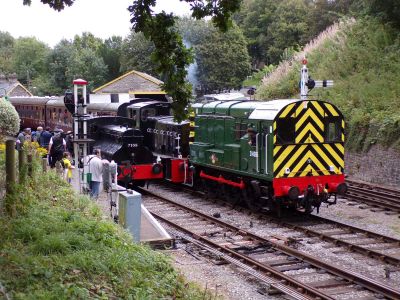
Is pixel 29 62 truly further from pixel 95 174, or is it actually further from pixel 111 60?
pixel 95 174

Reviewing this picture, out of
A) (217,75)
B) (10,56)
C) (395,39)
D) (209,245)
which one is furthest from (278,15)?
(10,56)

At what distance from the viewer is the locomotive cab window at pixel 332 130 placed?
14.6 meters

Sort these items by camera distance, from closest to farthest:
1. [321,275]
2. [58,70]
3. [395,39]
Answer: [321,275] < [395,39] < [58,70]

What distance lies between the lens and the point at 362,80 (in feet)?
86.7

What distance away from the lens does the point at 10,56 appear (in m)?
105

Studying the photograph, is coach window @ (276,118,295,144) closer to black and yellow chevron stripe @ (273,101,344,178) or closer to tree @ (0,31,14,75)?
black and yellow chevron stripe @ (273,101,344,178)

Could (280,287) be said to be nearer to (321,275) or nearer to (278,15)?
(321,275)

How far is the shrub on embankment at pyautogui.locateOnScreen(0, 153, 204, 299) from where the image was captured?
6781 mm

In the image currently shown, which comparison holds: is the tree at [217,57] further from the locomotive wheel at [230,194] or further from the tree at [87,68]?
the locomotive wheel at [230,194]

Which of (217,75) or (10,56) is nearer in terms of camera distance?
(217,75)

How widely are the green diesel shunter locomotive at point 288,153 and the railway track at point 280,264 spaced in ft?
5.15

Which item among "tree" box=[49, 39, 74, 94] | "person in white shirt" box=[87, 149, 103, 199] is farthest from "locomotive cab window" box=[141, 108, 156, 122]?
"tree" box=[49, 39, 74, 94]

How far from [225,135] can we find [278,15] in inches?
1570

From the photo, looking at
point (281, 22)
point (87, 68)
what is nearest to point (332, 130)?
point (281, 22)
